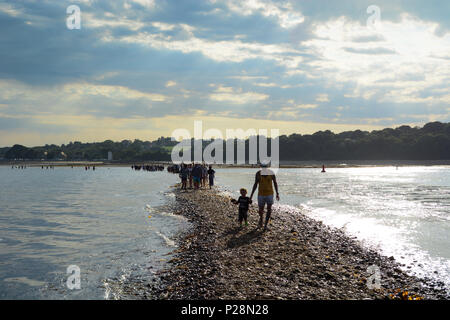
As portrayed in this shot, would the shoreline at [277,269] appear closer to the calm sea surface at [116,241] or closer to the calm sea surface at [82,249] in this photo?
the calm sea surface at [116,241]

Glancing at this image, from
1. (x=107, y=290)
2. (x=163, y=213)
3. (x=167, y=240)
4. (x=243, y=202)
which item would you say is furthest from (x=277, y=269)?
(x=163, y=213)

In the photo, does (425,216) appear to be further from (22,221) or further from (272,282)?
(22,221)

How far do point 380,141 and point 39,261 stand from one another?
7590 inches

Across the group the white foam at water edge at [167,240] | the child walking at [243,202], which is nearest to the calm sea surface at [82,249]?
the white foam at water edge at [167,240]

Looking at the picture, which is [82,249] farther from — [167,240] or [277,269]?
[277,269]

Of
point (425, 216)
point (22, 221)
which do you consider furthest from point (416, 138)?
point (22, 221)

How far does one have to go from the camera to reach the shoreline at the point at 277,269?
7.58 meters

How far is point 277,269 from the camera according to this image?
898 centimetres

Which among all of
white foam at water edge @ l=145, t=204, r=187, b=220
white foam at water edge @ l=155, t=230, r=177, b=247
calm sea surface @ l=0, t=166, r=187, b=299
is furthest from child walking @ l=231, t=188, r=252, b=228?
white foam at water edge @ l=145, t=204, r=187, b=220

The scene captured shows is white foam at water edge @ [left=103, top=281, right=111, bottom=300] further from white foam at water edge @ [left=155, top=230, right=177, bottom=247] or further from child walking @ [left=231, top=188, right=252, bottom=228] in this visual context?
child walking @ [left=231, top=188, right=252, bottom=228]

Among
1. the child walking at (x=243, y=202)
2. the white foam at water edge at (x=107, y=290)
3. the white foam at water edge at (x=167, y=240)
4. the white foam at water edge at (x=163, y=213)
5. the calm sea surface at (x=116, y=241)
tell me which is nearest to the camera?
the white foam at water edge at (x=107, y=290)

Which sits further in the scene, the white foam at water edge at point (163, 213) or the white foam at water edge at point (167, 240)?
the white foam at water edge at point (163, 213)

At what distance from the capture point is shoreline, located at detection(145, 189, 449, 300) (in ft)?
24.9
